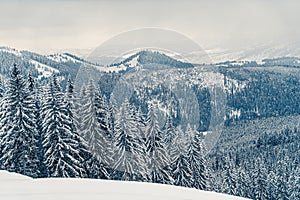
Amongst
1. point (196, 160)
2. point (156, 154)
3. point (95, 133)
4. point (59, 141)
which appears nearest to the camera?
point (59, 141)

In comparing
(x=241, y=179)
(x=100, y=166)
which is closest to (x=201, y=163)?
(x=100, y=166)

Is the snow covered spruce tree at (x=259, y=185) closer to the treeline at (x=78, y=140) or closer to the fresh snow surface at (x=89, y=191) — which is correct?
the treeline at (x=78, y=140)

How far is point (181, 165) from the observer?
30812 millimetres

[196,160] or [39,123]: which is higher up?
[39,123]

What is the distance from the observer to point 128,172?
84.3 feet

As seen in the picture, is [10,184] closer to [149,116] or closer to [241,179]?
[149,116]

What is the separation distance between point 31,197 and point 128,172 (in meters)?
21.1

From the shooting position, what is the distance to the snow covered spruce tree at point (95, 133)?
2542 cm

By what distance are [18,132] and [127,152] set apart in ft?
24.4

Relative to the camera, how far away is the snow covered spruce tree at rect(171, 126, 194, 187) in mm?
30734

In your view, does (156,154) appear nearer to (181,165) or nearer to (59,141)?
(181,165)

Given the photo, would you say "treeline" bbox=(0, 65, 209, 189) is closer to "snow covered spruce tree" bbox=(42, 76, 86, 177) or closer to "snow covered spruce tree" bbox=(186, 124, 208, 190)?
"snow covered spruce tree" bbox=(42, 76, 86, 177)

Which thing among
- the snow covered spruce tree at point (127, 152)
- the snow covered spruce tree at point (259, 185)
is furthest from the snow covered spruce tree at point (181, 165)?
the snow covered spruce tree at point (259, 185)

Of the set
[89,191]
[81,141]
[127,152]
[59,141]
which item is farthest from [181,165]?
[89,191]
